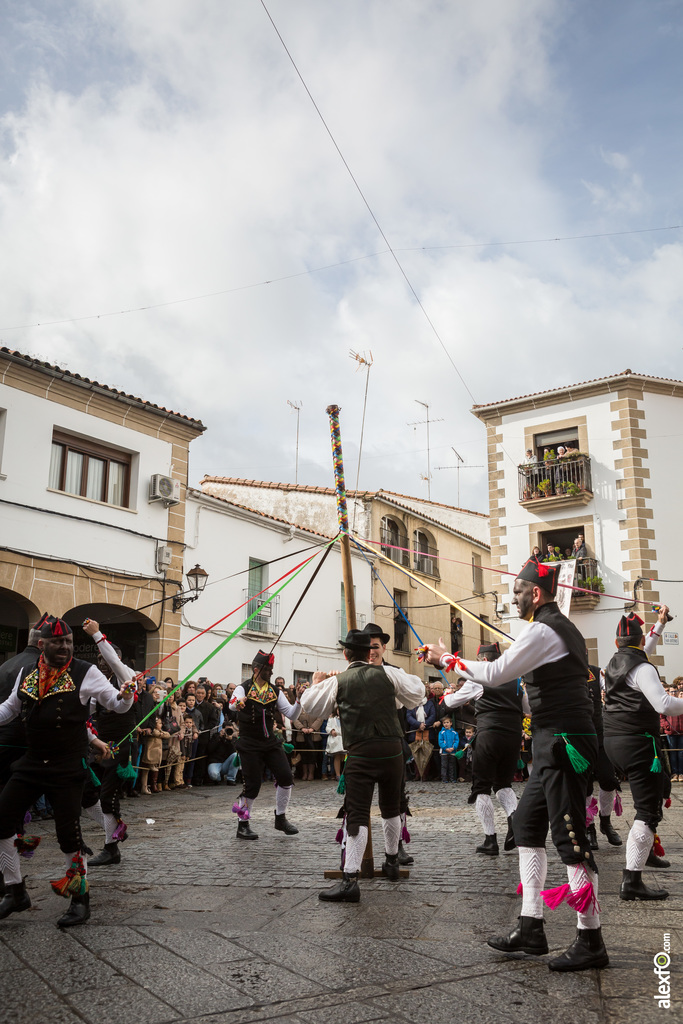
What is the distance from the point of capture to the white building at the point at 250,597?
784 inches

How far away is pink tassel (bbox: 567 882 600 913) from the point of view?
160 inches

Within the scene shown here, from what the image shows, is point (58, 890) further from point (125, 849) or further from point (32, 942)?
point (125, 849)

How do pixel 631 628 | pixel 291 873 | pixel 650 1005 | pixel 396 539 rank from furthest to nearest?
pixel 396 539
pixel 291 873
pixel 631 628
pixel 650 1005

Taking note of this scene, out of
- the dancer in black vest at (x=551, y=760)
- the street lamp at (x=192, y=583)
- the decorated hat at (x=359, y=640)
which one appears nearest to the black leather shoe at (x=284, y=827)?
the decorated hat at (x=359, y=640)

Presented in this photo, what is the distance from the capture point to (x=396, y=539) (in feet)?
99.7

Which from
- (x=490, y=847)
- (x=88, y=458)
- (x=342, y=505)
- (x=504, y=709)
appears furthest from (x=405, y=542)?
(x=342, y=505)

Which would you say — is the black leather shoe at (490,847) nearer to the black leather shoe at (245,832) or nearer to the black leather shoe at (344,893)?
the black leather shoe at (344,893)

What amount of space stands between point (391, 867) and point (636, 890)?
185cm

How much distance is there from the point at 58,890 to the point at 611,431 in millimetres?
19456

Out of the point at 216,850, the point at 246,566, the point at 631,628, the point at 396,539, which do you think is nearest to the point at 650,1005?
the point at 631,628

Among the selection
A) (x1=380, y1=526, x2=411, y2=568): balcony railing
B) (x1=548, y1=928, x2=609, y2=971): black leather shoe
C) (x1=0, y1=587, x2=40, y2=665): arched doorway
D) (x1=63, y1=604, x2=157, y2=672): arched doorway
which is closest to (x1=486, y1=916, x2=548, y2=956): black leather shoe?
(x1=548, y1=928, x2=609, y2=971): black leather shoe

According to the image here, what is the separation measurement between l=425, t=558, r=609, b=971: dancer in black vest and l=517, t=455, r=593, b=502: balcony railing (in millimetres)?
17720

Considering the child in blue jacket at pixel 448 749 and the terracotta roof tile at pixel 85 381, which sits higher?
the terracotta roof tile at pixel 85 381

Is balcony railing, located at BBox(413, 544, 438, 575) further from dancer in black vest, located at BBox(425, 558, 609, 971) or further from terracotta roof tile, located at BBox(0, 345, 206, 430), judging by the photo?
dancer in black vest, located at BBox(425, 558, 609, 971)
